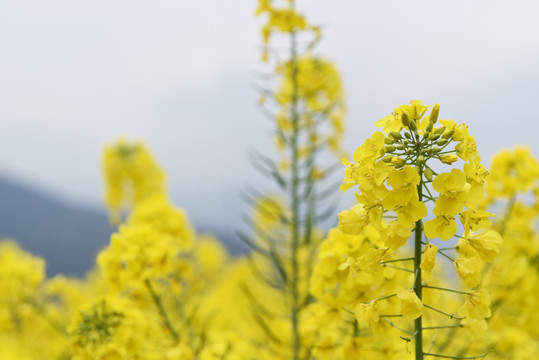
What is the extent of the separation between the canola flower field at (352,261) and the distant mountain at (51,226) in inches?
2461

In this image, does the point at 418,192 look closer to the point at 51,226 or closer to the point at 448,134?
the point at 448,134

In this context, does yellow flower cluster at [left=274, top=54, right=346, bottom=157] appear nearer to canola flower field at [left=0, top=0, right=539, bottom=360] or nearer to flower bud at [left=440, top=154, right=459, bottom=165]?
canola flower field at [left=0, top=0, right=539, bottom=360]

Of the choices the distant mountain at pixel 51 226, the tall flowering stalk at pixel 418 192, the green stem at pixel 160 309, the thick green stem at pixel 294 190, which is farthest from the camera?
the distant mountain at pixel 51 226

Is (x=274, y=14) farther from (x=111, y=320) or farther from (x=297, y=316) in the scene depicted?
(x=111, y=320)

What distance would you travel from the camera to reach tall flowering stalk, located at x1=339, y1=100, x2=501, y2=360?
1.26 meters

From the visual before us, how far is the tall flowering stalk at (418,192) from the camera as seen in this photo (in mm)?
1257

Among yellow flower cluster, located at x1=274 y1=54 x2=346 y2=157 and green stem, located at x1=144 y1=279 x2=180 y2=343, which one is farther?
yellow flower cluster, located at x1=274 y1=54 x2=346 y2=157

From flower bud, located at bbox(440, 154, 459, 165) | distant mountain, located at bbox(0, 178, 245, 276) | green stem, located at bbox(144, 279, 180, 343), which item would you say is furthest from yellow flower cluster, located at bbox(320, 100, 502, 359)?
distant mountain, located at bbox(0, 178, 245, 276)

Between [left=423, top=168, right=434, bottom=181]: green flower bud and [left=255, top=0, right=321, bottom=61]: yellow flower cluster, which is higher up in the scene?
[left=255, top=0, right=321, bottom=61]: yellow flower cluster

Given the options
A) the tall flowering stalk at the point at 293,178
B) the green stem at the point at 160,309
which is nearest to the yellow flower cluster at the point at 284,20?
the tall flowering stalk at the point at 293,178

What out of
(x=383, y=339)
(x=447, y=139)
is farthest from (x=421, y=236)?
(x=383, y=339)

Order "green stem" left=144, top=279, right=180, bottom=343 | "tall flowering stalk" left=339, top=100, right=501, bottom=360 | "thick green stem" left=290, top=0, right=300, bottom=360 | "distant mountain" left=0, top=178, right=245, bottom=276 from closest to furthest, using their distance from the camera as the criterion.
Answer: "tall flowering stalk" left=339, top=100, right=501, bottom=360
"green stem" left=144, top=279, right=180, bottom=343
"thick green stem" left=290, top=0, right=300, bottom=360
"distant mountain" left=0, top=178, right=245, bottom=276

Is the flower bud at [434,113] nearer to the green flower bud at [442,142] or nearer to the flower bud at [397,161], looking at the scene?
the green flower bud at [442,142]

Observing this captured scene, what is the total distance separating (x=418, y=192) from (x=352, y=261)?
0.36 metres
